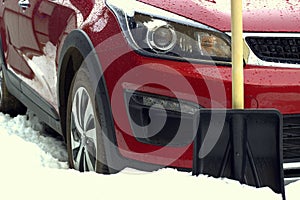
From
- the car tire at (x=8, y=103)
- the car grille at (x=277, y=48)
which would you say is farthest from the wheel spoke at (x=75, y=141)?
the car tire at (x=8, y=103)

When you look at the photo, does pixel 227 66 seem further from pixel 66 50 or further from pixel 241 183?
pixel 66 50

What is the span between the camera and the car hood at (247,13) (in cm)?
352

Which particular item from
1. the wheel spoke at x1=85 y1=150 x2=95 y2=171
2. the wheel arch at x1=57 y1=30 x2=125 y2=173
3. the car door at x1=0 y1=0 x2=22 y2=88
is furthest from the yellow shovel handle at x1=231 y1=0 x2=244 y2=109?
the car door at x1=0 y1=0 x2=22 y2=88

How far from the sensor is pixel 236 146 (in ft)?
10.6

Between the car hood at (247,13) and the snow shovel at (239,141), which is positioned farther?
the car hood at (247,13)

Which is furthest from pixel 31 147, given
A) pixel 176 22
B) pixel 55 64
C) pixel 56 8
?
pixel 176 22

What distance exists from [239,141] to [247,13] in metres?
0.70

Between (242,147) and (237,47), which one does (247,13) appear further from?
(242,147)

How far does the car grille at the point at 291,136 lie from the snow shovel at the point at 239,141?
0.77ft

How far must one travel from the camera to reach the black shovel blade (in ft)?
10.6

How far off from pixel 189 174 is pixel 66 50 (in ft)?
3.82

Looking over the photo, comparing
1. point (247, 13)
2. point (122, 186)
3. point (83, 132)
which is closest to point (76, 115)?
point (83, 132)

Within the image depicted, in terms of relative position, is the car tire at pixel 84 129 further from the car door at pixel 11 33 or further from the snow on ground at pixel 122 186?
the car door at pixel 11 33

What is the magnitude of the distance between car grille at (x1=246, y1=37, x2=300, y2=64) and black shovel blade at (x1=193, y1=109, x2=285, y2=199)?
41 centimetres
